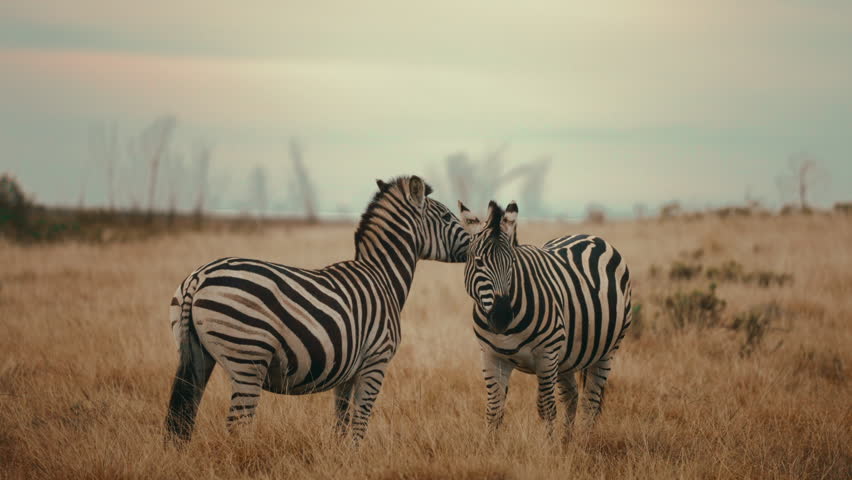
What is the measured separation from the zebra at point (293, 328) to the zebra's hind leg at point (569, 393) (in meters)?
1.93

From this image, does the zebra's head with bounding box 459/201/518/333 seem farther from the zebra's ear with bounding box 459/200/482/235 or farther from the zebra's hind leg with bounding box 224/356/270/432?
A: the zebra's hind leg with bounding box 224/356/270/432

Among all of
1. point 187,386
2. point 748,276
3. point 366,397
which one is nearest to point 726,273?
point 748,276

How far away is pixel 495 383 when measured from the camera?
5.37m

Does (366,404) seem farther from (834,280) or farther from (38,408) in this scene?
(834,280)

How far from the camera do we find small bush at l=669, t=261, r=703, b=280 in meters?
14.5

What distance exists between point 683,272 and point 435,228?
10.6 meters

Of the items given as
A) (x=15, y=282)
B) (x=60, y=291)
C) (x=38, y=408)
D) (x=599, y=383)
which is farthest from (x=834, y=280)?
(x=15, y=282)

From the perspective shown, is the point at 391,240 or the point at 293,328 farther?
the point at 391,240

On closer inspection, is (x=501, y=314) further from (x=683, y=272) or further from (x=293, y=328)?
(x=683, y=272)

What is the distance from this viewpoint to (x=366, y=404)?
495 cm

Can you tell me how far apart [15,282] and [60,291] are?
1.93 m

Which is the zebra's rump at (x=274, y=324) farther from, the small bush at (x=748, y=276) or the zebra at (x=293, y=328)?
the small bush at (x=748, y=276)

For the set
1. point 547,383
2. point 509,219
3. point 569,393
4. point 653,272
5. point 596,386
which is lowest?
point 569,393

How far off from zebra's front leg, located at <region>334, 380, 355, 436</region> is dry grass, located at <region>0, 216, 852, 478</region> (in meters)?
0.16
